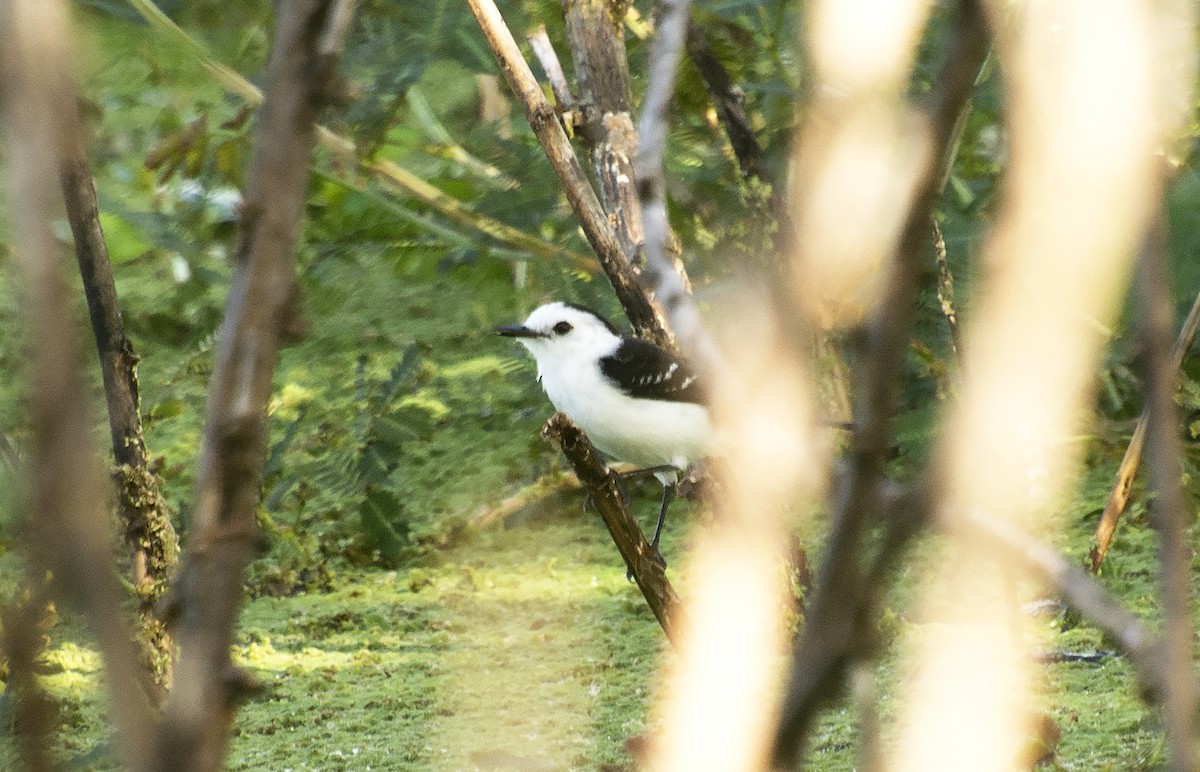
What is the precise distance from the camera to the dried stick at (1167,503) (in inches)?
23.6

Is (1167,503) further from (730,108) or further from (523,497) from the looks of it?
(523,497)

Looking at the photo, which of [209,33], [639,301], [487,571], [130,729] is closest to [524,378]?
[487,571]

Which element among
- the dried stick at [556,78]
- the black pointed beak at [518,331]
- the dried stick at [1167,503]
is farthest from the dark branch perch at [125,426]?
the dried stick at [1167,503]

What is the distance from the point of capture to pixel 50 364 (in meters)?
0.51

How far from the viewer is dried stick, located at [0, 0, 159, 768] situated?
51 cm

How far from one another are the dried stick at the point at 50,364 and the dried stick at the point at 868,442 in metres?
0.25

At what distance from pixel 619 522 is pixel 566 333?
2.77ft

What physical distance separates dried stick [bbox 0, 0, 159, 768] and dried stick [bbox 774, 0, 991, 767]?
0.25m

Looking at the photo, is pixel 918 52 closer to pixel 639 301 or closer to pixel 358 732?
pixel 639 301

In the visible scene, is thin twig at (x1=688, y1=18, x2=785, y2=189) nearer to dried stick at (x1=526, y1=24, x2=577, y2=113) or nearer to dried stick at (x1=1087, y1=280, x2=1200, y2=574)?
dried stick at (x1=526, y1=24, x2=577, y2=113)

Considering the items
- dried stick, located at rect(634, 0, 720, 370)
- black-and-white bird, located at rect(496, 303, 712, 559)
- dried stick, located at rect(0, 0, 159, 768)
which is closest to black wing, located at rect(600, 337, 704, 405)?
black-and-white bird, located at rect(496, 303, 712, 559)

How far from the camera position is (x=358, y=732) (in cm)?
222

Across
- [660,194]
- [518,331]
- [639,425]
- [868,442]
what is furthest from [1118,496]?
[868,442]

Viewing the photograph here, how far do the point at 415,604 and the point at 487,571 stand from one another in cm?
23
